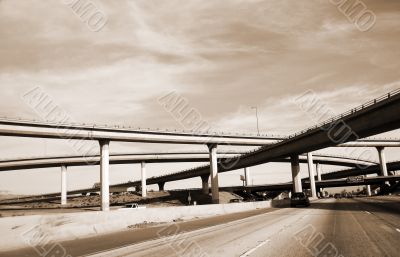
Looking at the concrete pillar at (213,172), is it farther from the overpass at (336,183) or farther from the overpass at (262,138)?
the overpass at (336,183)

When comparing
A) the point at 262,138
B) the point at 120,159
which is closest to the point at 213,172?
the point at 262,138

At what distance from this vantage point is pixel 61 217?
57.4 feet

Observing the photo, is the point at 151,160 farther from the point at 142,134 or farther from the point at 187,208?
the point at 187,208

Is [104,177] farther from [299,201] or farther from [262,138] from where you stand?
[262,138]

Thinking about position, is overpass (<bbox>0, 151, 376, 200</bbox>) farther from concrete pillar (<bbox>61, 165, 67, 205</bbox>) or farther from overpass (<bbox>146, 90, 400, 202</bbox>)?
overpass (<bbox>146, 90, 400, 202</bbox>)

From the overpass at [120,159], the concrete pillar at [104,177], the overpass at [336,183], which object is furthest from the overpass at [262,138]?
the overpass at [336,183]

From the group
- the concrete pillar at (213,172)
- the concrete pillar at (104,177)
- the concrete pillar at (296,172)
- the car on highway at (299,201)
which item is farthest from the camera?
the concrete pillar at (296,172)

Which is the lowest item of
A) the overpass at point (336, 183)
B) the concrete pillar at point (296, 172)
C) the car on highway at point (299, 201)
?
the car on highway at point (299, 201)

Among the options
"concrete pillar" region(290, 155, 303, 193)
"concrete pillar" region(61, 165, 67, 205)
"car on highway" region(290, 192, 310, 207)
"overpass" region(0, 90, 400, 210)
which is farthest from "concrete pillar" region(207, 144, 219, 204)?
"concrete pillar" region(61, 165, 67, 205)

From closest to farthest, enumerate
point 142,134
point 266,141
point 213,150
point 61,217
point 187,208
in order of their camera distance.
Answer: point 61,217, point 187,208, point 142,134, point 213,150, point 266,141

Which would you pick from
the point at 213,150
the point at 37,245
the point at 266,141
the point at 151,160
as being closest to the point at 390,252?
the point at 37,245

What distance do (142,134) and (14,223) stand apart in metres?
43.0

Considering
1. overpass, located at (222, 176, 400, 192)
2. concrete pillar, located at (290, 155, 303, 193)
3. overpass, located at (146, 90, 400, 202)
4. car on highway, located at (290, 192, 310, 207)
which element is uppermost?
overpass, located at (146, 90, 400, 202)

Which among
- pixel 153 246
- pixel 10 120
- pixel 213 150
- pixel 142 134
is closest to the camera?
pixel 153 246
